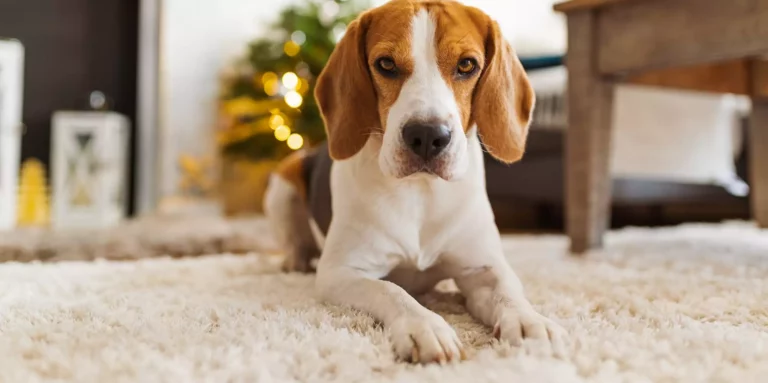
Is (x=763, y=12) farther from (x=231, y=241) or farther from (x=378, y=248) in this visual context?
(x=231, y=241)

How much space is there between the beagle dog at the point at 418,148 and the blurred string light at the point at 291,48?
134 inches

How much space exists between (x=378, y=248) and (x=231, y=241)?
1.62m

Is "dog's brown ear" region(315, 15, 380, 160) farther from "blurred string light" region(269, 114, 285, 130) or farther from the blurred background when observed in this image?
"blurred string light" region(269, 114, 285, 130)

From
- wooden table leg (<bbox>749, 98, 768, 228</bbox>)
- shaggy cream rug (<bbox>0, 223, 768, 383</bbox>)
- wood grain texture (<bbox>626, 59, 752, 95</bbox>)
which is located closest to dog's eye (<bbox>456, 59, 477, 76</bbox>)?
shaggy cream rug (<bbox>0, 223, 768, 383</bbox>)

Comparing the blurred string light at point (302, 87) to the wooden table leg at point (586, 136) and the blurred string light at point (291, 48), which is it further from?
the wooden table leg at point (586, 136)

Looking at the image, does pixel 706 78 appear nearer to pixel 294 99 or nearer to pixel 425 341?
pixel 425 341

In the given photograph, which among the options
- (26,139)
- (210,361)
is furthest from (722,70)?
(26,139)

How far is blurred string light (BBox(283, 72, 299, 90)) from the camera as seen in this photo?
4.90 meters

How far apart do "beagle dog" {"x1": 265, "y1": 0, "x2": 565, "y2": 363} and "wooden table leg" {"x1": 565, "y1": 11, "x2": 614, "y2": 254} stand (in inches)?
37.5

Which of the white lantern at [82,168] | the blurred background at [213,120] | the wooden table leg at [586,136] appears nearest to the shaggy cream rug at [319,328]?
the wooden table leg at [586,136]

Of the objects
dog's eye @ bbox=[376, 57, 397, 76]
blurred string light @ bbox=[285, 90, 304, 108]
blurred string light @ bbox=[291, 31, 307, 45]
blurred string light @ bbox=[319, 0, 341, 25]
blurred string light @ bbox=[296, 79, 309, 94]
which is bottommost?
blurred string light @ bbox=[285, 90, 304, 108]

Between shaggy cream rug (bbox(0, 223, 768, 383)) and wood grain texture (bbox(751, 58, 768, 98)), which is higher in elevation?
wood grain texture (bbox(751, 58, 768, 98))

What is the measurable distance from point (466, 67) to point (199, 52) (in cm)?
578

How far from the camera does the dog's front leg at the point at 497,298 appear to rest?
1.12 metres
